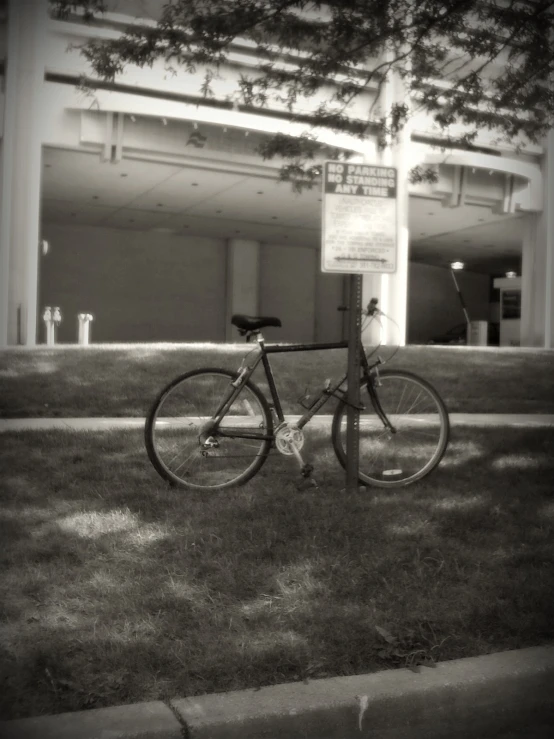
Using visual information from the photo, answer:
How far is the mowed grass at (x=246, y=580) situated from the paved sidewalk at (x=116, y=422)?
4.74ft

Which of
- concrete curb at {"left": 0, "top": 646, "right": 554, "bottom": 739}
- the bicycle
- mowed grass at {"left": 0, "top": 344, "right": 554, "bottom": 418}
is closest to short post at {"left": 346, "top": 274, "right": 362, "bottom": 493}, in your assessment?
the bicycle

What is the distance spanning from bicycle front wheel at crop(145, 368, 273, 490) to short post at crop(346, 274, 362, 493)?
1.58 ft

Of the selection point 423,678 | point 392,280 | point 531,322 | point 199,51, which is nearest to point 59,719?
point 423,678

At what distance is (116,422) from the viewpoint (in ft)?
23.2

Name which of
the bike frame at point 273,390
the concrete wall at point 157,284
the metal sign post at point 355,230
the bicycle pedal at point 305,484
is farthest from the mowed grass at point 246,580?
the concrete wall at point 157,284

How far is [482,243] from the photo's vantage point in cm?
3325

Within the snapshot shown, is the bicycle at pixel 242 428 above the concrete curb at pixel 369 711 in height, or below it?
above

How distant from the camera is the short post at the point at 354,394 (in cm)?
453

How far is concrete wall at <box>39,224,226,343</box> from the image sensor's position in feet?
105

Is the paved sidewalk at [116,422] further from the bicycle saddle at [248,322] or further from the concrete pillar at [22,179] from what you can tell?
the concrete pillar at [22,179]

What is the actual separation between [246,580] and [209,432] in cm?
136

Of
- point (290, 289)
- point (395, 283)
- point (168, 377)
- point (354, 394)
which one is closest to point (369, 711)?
point (354, 394)

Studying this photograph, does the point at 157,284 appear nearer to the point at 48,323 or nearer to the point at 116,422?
the point at 48,323

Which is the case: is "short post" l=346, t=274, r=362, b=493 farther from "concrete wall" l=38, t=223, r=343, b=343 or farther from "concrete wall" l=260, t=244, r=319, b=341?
"concrete wall" l=260, t=244, r=319, b=341
